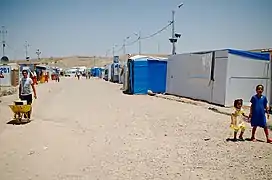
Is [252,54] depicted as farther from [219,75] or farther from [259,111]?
[259,111]

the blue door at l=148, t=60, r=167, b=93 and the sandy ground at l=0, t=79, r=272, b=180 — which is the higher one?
the blue door at l=148, t=60, r=167, b=93

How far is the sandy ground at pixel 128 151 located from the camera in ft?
20.4

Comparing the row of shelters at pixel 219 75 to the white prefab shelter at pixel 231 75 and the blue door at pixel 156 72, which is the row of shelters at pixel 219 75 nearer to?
the white prefab shelter at pixel 231 75

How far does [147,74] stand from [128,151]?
63.9ft

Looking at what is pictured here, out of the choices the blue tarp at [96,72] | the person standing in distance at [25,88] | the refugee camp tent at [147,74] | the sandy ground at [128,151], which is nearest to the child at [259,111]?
the sandy ground at [128,151]

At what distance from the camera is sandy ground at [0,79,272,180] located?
622 cm

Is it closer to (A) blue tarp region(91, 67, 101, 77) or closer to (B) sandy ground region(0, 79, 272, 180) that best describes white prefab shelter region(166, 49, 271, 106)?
(B) sandy ground region(0, 79, 272, 180)

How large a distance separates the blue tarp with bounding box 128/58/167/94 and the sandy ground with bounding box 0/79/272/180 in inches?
571

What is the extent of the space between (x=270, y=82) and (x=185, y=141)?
10.2 meters

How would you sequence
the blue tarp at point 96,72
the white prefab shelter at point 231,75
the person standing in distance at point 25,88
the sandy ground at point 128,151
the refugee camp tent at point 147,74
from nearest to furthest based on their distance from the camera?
the sandy ground at point 128,151
the person standing in distance at point 25,88
the white prefab shelter at point 231,75
the refugee camp tent at point 147,74
the blue tarp at point 96,72

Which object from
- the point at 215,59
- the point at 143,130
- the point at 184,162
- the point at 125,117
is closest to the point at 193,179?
the point at 184,162

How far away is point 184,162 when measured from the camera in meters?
6.92

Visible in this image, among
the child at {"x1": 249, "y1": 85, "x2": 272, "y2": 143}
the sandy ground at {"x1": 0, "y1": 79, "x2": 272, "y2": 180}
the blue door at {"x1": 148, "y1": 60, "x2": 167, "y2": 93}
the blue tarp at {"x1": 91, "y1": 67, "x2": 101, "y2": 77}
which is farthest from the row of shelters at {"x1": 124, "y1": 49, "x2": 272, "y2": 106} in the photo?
the blue tarp at {"x1": 91, "y1": 67, "x2": 101, "y2": 77}

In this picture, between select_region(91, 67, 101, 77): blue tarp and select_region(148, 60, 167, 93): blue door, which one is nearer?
select_region(148, 60, 167, 93): blue door
